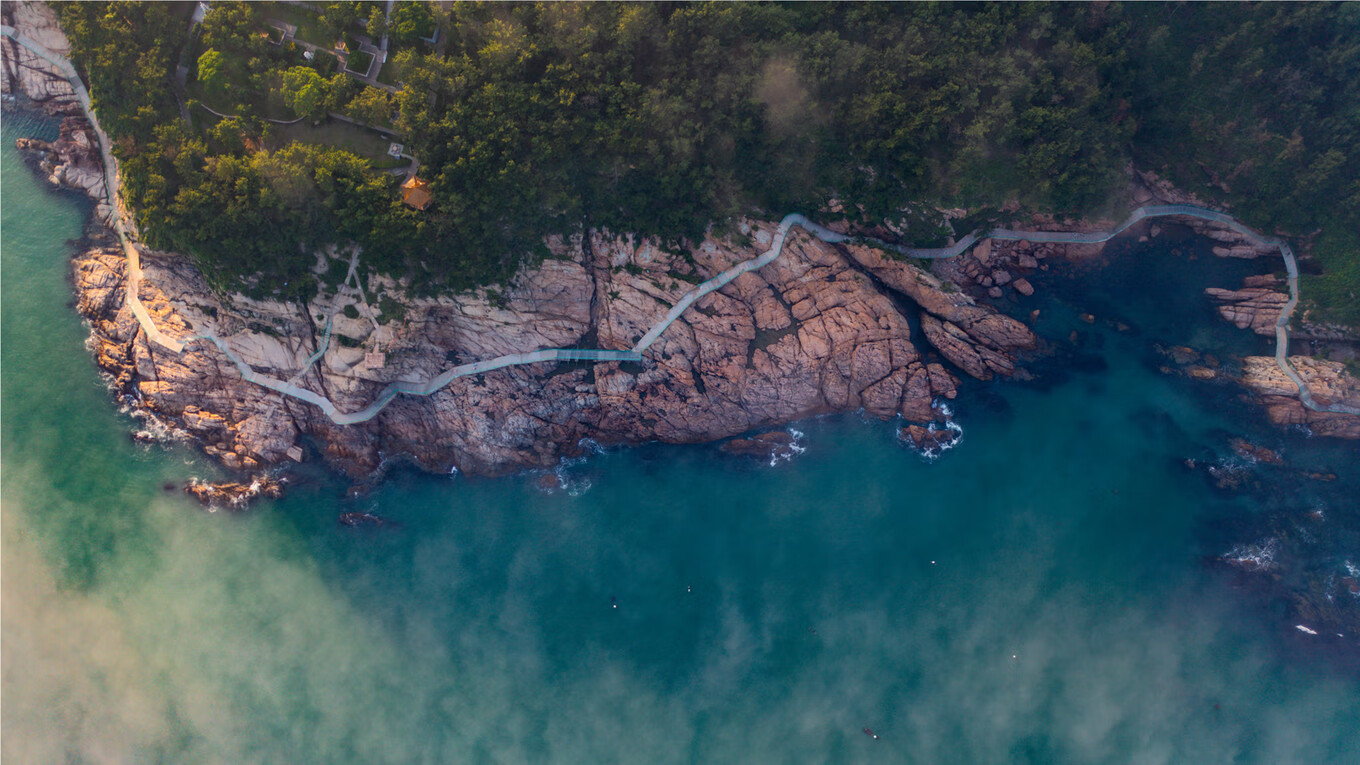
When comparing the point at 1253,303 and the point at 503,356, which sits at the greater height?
the point at 1253,303

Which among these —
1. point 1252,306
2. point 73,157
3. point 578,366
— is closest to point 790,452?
point 578,366

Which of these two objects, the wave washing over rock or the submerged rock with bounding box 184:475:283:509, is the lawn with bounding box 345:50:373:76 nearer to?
the wave washing over rock

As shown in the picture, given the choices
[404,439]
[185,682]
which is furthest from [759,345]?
[185,682]

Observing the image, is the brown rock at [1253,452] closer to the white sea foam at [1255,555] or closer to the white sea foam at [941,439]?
the white sea foam at [1255,555]

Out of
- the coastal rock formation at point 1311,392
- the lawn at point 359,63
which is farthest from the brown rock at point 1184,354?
the lawn at point 359,63

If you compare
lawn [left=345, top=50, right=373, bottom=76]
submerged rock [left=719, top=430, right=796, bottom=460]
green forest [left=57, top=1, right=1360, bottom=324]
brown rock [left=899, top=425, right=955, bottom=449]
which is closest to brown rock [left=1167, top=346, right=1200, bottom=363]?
green forest [left=57, top=1, right=1360, bottom=324]

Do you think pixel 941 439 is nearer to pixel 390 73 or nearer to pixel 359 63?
pixel 390 73

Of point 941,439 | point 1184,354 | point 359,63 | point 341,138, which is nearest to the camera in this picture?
point 359,63
